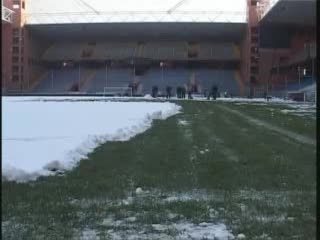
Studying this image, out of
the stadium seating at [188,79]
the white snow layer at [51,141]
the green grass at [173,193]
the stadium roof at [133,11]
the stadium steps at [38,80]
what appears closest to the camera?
the green grass at [173,193]

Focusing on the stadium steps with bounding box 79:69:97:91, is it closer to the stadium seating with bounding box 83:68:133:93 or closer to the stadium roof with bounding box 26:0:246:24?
the stadium seating with bounding box 83:68:133:93

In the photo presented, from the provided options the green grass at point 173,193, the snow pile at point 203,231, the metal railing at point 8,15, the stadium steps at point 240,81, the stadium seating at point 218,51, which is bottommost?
the snow pile at point 203,231

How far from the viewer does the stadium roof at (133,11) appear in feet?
242

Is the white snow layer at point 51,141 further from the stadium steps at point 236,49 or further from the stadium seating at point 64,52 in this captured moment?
the stadium seating at point 64,52

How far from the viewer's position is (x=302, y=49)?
2650 inches

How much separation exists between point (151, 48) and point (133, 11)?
6.36 metres

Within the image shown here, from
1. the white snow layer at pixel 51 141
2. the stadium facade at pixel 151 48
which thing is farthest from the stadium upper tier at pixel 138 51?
the white snow layer at pixel 51 141

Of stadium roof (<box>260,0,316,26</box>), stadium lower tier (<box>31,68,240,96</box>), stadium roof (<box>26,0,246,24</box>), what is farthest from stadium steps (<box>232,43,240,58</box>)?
stadium roof (<box>260,0,316,26</box>)

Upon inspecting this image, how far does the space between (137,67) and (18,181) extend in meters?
70.7

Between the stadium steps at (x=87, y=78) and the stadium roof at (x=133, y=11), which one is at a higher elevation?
the stadium roof at (x=133, y=11)

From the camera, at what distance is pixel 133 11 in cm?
7556

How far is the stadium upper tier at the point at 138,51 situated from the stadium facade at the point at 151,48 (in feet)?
0.42

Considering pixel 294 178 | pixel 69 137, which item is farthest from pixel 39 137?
pixel 294 178

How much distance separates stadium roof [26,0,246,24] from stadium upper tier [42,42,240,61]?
5.35 m
